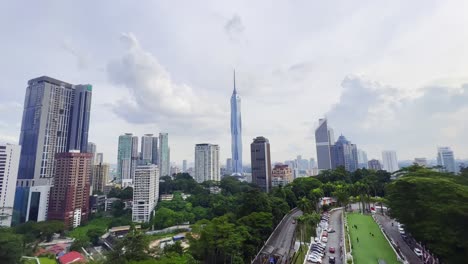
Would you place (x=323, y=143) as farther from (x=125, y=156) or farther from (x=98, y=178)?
(x=98, y=178)

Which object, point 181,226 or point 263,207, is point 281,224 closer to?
point 263,207

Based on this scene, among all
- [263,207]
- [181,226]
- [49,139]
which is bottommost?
[181,226]

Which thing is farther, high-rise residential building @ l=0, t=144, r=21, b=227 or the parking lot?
high-rise residential building @ l=0, t=144, r=21, b=227

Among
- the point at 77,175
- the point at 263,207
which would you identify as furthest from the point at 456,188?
the point at 77,175

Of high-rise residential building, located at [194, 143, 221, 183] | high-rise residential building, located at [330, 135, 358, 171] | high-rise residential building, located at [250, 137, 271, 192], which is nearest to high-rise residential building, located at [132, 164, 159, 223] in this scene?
high-rise residential building, located at [250, 137, 271, 192]

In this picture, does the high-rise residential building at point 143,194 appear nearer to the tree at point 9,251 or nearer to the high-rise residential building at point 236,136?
the tree at point 9,251

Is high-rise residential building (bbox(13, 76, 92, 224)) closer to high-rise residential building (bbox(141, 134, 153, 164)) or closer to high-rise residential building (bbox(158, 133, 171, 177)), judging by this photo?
high-rise residential building (bbox(141, 134, 153, 164))

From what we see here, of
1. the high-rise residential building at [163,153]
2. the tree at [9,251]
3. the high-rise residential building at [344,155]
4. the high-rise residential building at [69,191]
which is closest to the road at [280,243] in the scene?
the tree at [9,251]

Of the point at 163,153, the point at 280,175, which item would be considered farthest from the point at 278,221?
the point at 163,153
